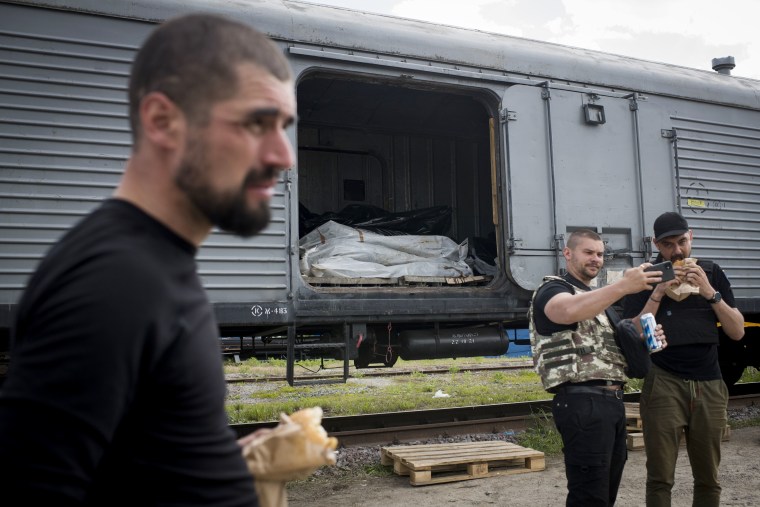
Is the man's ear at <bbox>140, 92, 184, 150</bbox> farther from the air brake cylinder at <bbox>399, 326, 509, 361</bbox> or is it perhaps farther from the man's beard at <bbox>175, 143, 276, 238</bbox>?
the air brake cylinder at <bbox>399, 326, 509, 361</bbox>

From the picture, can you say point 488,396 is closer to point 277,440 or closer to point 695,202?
point 695,202

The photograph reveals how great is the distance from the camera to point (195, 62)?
3.53 ft

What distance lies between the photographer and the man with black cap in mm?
3684

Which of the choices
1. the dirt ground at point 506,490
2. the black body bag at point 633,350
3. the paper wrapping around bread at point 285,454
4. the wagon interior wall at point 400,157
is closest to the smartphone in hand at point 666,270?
the black body bag at point 633,350

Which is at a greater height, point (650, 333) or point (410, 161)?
point (410, 161)

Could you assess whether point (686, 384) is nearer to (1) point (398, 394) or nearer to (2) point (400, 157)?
(2) point (400, 157)

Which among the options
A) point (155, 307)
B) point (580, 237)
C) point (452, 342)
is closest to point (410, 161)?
point (452, 342)

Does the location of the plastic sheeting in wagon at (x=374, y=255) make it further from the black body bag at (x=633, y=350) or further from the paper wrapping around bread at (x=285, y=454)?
the paper wrapping around bread at (x=285, y=454)

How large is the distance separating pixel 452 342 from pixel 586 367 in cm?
268

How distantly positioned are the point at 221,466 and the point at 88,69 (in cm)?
444

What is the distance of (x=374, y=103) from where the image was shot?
777cm

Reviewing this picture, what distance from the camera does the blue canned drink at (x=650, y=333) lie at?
10.9ft

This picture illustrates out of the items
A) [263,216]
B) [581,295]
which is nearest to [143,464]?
[263,216]

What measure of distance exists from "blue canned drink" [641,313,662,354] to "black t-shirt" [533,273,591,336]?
0.35 m
